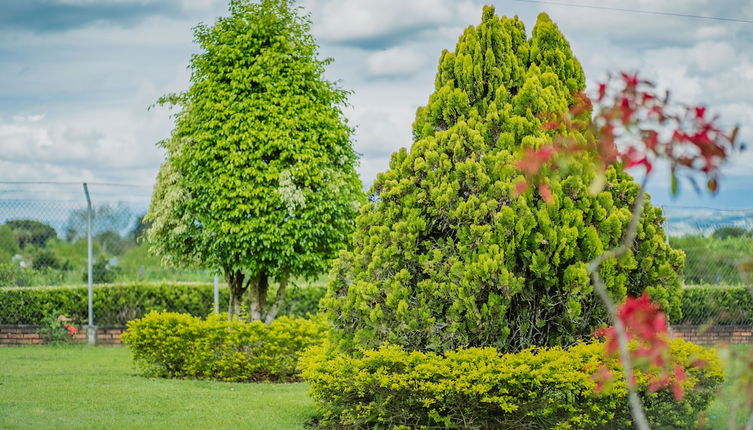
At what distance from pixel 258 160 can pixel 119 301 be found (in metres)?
6.09

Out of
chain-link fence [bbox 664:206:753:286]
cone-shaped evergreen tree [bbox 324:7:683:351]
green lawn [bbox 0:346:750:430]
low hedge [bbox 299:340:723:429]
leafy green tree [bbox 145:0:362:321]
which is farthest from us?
chain-link fence [bbox 664:206:753:286]

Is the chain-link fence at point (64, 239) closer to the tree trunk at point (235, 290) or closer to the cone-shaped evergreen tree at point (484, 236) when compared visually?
the tree trunk at point (235, 290)

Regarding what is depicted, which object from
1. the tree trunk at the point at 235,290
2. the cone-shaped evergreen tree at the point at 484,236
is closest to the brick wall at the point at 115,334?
the tree trunk at the point at 235,290

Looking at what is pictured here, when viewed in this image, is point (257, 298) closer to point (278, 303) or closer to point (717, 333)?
point (278, 303)

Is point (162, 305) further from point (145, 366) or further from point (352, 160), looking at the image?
point (352, 160)

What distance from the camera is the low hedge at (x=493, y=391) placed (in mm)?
5316

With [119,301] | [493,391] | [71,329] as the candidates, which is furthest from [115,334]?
[493,391]

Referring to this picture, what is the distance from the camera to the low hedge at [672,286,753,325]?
15375 millimetres

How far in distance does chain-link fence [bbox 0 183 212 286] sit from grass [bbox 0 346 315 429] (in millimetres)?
4652

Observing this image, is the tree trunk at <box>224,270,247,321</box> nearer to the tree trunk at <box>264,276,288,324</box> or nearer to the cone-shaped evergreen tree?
the tree trunk at <box>264,276,288,324</box>

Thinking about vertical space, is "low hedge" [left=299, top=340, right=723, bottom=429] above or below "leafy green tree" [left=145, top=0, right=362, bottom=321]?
below

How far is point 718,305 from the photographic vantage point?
1535cm

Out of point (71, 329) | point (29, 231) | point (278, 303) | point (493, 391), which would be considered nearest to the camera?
point (493, 391)

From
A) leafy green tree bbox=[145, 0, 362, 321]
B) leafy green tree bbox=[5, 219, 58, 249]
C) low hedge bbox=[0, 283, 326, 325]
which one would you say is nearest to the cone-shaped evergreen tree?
leafy green tree bbox=[145, 0, 362, 321]
